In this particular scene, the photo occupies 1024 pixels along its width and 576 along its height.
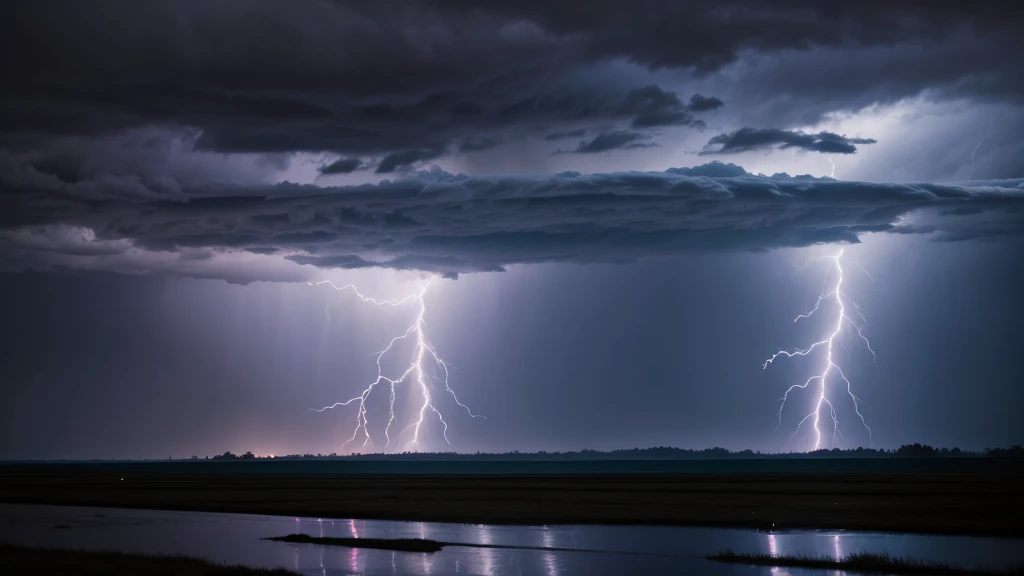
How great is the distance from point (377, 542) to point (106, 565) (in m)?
13.4

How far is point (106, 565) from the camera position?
35.0 m

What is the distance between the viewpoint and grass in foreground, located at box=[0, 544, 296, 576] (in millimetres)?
33406

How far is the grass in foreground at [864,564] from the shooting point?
33250mm

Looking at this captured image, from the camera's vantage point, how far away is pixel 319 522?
2324 inches

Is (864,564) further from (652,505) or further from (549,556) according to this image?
(652,505)

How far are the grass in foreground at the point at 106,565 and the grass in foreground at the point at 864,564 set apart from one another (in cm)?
1673

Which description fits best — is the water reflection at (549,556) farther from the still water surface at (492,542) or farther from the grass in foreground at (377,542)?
the grass in foreground at (377,542)

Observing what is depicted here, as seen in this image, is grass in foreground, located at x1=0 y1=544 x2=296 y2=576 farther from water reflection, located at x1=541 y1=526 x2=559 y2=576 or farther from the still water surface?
water reflection, located at x1=541 y1=526 x2=559 y2=576

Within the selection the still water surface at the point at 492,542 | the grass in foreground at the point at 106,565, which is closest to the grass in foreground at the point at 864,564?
the still water surface at the point at 492,542

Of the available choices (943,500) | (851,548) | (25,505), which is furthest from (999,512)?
(25,505)

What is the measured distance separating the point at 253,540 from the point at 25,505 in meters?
39.2

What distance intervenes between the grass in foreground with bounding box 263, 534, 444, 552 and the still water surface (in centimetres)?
112

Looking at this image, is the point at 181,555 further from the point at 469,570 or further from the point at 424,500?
the point at 424,500

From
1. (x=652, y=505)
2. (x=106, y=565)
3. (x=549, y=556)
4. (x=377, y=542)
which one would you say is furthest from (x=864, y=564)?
(x=652, y=505)
